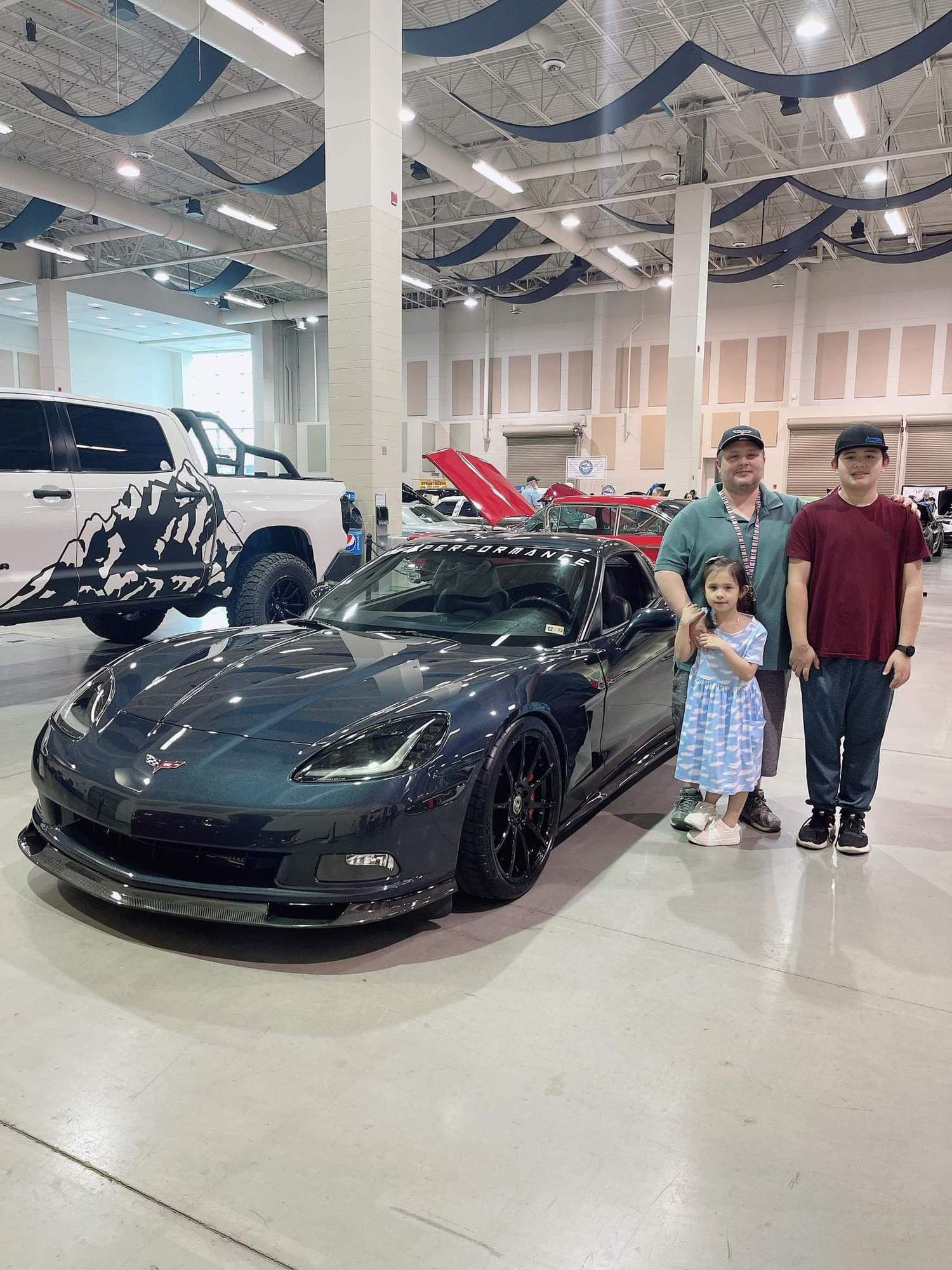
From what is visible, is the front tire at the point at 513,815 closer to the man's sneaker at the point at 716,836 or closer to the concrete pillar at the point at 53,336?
the man's sneaker at the point at 716,836

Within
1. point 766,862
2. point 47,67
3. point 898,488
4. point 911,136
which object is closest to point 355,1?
point 47,67

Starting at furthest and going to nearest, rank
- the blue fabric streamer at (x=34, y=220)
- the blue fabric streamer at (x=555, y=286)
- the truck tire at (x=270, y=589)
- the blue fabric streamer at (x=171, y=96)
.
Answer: the blue fabric streamer at (x=555, y=286) → the blue fabric streamer at (x=34, y=220) → the blue fabric streamer at (x=171, y=96) → the truck tire at (x=270, y=589)

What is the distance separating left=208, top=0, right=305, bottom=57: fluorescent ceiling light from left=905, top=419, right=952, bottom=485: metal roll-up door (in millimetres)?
20133

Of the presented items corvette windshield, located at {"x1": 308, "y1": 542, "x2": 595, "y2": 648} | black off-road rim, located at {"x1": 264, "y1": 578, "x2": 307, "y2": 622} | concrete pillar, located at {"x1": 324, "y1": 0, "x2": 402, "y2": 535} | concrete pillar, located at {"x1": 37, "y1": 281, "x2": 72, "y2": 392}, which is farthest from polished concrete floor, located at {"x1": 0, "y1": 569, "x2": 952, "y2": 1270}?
concrete pillar, located at {"x1": 37, "y1": 281, "x2": 72, "y2": 392}

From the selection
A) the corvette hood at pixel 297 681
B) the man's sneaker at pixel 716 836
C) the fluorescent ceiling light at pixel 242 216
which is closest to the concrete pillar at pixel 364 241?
the corvette hood at pixel 297 681

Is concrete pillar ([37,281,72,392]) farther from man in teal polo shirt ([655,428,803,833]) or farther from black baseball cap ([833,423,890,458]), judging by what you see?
black baseball cap ([833,423,890,458])

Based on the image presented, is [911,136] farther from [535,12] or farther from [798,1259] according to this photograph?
[798,1259]

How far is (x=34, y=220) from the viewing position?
59.9 ft

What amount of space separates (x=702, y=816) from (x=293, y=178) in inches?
554

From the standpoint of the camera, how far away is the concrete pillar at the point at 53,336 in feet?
81.6

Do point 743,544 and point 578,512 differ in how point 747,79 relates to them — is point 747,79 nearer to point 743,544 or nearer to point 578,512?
point 578,512

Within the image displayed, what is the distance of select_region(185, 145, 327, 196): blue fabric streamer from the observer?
13.9 metres

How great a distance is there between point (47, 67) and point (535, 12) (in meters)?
9.67

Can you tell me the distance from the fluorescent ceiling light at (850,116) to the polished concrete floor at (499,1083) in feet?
43.1
